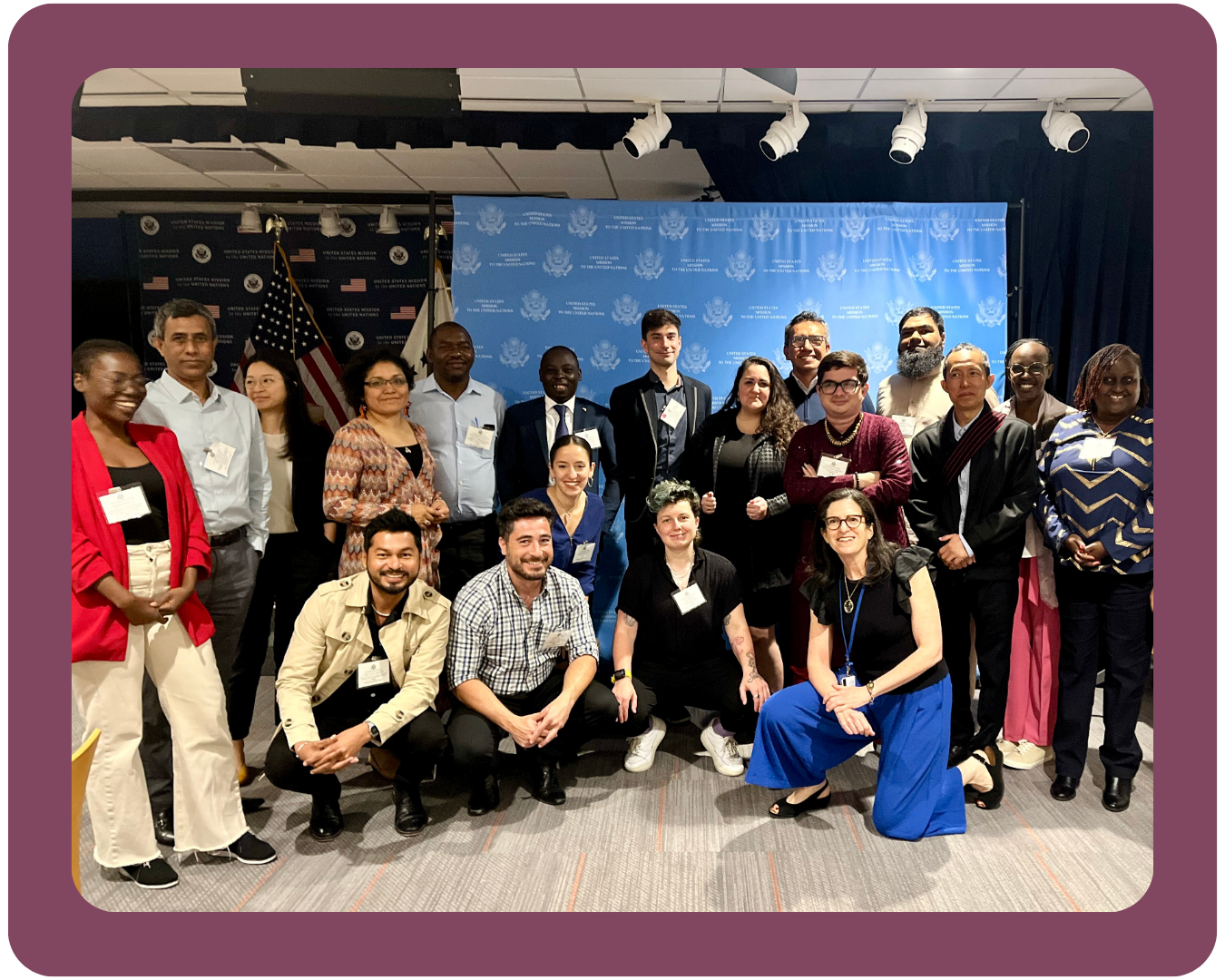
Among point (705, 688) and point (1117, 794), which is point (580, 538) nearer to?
point (705, 688)

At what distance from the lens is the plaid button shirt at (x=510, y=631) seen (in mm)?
2715

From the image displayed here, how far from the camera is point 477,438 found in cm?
342

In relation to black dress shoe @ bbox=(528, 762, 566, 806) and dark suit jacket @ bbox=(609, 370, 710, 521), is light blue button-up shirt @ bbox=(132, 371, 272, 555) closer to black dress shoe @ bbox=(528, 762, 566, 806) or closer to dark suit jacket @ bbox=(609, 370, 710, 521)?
black dress shoe @ bbox=(528, 762, 566, 806)

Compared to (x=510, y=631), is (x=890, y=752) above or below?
below

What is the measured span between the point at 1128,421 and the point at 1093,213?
223 cm

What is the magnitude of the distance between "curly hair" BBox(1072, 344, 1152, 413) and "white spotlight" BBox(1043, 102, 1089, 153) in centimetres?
181

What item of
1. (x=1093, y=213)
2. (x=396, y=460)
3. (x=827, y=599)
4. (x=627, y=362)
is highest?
(x=1093, y=213)

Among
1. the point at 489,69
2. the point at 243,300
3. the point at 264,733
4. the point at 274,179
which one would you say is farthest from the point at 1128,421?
the point at 243,300

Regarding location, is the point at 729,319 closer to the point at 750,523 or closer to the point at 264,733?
the point at 750,523

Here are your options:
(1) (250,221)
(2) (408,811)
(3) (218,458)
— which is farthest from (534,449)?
(1) (250,221)

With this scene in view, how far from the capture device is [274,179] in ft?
20.5

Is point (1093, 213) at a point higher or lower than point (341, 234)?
lower

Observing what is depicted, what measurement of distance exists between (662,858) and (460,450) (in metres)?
1.79

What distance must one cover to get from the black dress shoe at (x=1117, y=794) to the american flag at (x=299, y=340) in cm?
528
